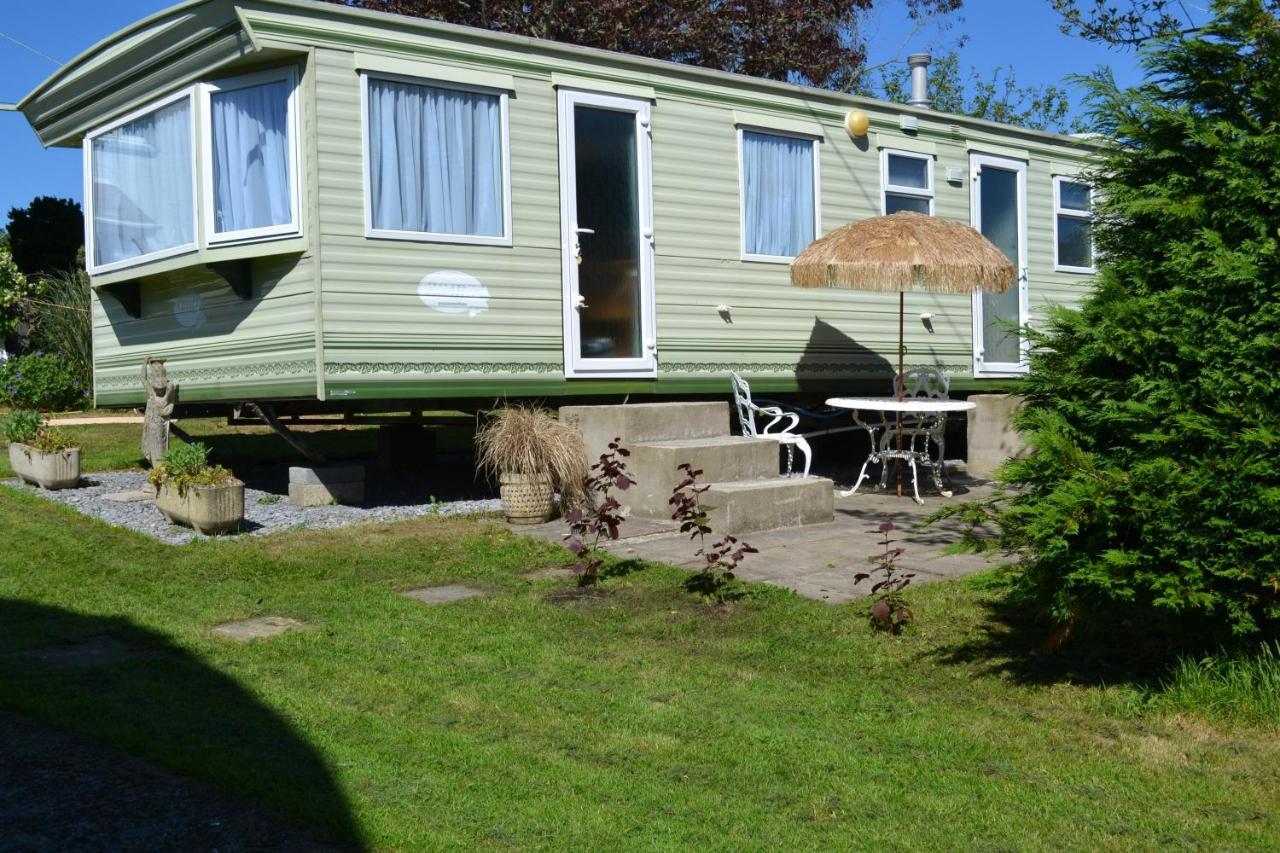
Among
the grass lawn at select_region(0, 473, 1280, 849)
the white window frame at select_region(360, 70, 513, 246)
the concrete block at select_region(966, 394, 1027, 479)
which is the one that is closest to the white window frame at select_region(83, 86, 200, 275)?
the white window frame at select_region(360, 70, 513, 246)

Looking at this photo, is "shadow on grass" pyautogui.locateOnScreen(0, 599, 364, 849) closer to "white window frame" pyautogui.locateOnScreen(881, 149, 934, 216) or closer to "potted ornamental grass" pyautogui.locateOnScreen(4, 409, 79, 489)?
"potted ornamental grass" pyautogui.locateOnScreen(4, 409, 79, 489)

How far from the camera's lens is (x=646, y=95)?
993 cm

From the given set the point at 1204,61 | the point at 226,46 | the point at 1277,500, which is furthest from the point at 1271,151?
the point at 226,46

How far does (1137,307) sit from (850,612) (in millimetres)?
2100

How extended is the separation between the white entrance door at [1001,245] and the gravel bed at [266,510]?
579 centimetres

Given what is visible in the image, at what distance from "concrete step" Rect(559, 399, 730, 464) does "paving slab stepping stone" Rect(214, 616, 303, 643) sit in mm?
3482

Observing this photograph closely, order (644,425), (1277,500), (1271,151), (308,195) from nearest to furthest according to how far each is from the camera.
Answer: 1. (1277,500)
2. (1271,151)
3. (308,195)
4. (644,425)

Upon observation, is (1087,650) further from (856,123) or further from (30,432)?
(30,432)

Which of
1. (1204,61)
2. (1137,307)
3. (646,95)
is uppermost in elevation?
(646,95)

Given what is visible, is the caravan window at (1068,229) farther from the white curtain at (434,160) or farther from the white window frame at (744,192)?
the white curtain at (434,160)

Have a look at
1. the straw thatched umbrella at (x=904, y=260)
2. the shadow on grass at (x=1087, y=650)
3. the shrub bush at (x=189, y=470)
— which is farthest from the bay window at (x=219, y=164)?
Result: the shadow on grass at (x=1087, y=650)

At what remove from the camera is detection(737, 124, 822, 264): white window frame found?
10586 millimetres

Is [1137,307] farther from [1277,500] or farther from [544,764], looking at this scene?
[544,764]

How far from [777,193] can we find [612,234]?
6.14 feet
